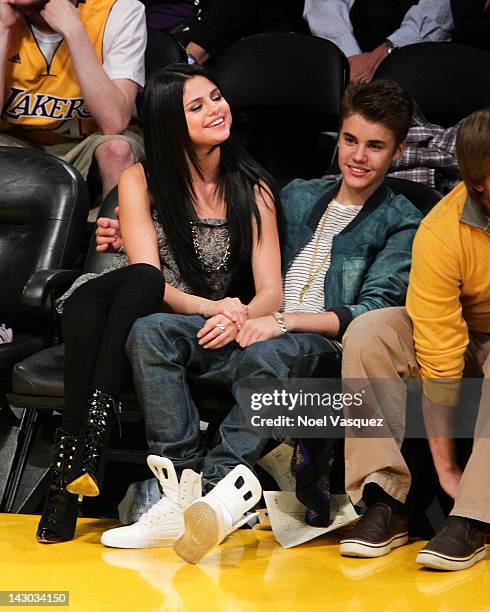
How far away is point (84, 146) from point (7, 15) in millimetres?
524

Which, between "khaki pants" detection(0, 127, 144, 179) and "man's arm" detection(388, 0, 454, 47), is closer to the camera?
"khaki pants" detection(0, 127, 144, 179)

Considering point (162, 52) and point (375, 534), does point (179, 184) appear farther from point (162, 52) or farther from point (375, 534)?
point (162, 52)

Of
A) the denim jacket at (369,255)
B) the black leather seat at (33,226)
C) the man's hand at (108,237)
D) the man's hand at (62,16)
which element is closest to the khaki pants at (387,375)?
the denim jacket at (369,255)

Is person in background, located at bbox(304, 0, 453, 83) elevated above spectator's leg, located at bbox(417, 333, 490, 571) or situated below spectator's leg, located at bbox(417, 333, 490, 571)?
above

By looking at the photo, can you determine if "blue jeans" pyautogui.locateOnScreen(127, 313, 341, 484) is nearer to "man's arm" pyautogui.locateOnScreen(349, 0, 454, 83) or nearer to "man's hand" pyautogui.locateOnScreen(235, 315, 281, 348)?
"man's hand" pyautogui.locateOnScreen(235, 315, 281, 348)

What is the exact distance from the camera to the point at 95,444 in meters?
2.73

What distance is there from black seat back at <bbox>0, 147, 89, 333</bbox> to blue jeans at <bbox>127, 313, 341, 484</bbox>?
0.85 meters

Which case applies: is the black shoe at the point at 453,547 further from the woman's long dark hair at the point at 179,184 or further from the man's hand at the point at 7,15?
the man's hand at the point at 7,15

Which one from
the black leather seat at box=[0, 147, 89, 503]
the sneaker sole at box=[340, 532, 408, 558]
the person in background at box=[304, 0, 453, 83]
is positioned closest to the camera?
the sneaker sole at box=[340, 532, 408, 558]

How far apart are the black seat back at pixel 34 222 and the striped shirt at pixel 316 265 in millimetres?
785

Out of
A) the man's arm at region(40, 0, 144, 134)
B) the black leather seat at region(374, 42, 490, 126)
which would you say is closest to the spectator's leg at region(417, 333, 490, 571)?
the black leather seat at region(374, 42, 490, 126)

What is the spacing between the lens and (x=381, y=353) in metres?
2.74

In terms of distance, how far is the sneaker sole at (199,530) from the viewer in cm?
257

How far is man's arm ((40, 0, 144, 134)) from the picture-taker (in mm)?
Answer: 3922
